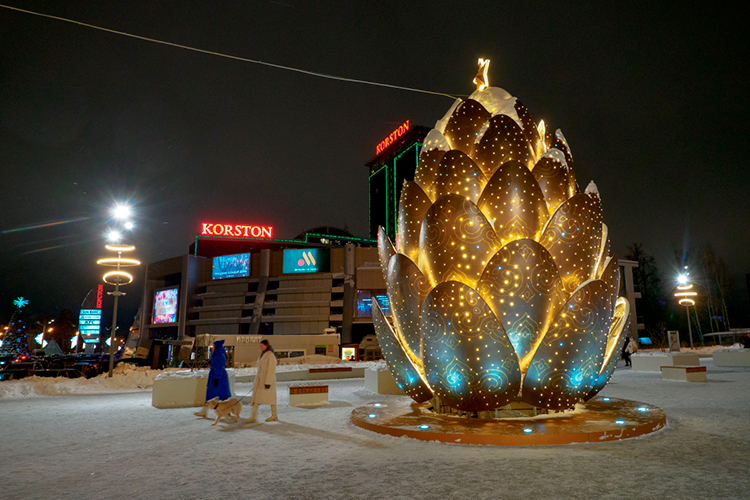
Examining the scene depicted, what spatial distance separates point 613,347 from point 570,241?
2075 mm

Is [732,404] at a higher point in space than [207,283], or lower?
lower

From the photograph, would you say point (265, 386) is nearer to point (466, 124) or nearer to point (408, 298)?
point (408, 298)

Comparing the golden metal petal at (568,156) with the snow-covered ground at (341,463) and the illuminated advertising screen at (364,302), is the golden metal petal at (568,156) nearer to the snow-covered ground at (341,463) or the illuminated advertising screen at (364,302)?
the snow-covered ground at (341,463)

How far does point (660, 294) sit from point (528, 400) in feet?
221

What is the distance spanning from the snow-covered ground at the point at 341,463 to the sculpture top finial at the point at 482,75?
6.47m

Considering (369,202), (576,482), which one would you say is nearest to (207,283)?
(369,202)

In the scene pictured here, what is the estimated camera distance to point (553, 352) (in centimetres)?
649

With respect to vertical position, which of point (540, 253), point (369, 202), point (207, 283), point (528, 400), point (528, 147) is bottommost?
point (528, 400)

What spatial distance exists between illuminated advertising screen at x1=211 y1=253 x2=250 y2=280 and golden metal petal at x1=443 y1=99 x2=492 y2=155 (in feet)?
202

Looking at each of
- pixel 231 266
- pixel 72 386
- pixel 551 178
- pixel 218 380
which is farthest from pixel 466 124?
pixel 231 266

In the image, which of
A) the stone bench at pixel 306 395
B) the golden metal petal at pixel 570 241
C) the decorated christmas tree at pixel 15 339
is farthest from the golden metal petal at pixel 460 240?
the decorated christmas tree at pixel 15 339

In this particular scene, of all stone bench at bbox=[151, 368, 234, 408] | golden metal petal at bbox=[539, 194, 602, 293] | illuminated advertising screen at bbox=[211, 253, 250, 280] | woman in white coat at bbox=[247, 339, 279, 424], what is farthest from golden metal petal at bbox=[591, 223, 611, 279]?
illuminated advertising screen at bbox=[211, 253, 250, 280]

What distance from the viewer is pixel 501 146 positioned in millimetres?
7562

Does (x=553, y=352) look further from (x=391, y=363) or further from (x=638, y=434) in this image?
(x=391, y=363)
